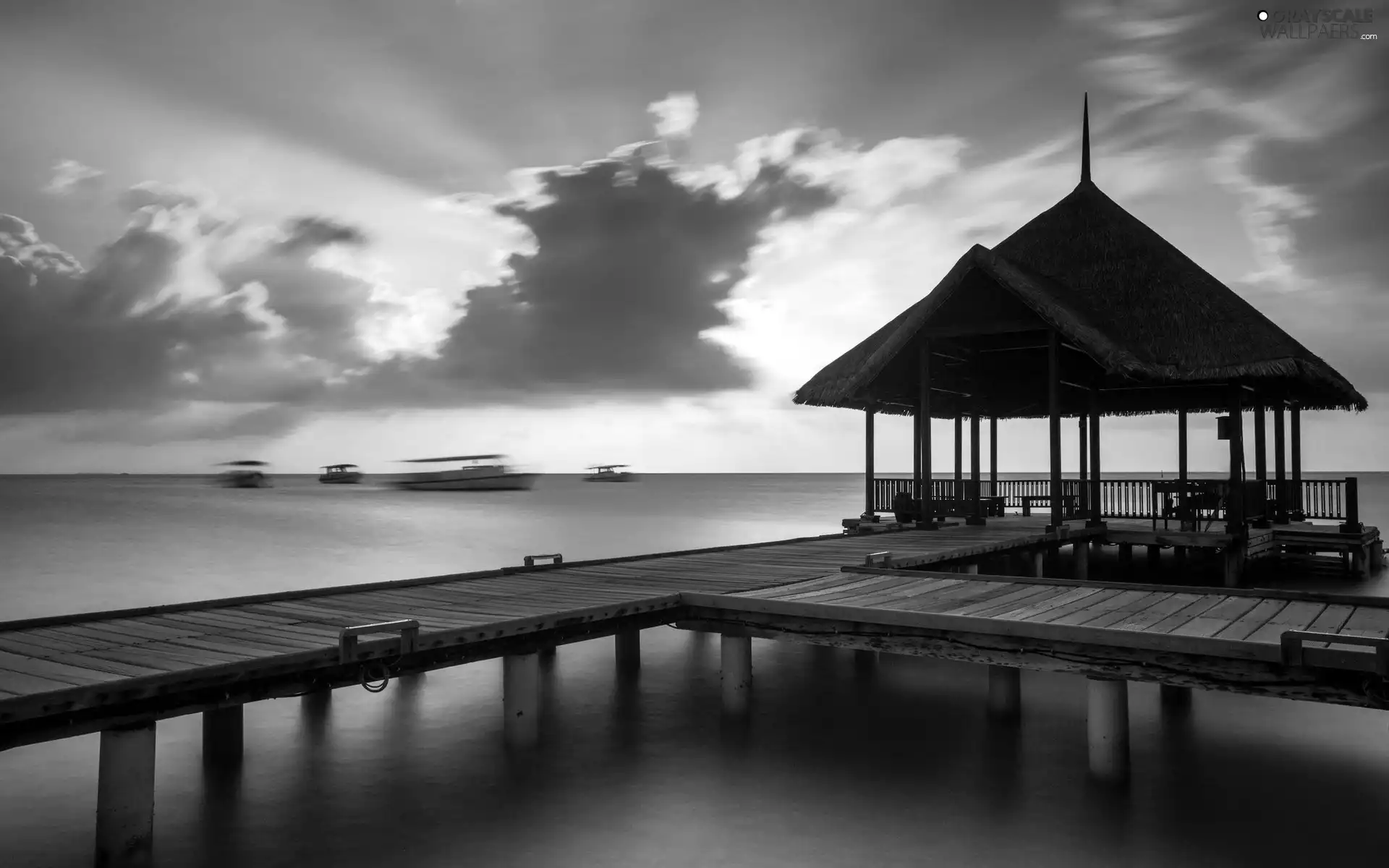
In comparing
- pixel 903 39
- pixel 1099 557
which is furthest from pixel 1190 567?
pixel 903 39

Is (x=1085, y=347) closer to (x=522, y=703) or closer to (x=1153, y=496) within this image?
(x=1153, y=496)

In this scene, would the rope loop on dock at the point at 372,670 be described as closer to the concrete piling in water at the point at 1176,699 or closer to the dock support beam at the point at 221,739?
the dock support beam at the point at 221,739

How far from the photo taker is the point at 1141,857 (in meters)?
5.31

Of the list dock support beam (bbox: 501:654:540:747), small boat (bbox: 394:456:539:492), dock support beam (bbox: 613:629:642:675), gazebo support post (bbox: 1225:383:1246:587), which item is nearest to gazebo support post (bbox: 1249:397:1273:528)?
gazebo support post (bbox: 1225:383:1246:587)

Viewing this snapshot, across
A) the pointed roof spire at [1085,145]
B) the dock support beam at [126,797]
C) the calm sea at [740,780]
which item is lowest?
the calm sea at [740,780]

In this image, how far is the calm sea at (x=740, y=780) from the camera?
542 centimetres

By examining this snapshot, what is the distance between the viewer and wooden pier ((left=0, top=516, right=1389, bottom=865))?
14.6 ft

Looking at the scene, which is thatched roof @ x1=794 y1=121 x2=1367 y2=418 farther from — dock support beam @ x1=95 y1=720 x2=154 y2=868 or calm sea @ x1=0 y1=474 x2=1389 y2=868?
dock support beam @ x1=95 y1=720 x2=154 y2=868

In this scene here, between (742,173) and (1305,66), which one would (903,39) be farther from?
(1305,66)

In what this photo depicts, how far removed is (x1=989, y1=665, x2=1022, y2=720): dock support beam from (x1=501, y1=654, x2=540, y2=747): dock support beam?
4116 mm

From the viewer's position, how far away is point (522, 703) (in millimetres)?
6801

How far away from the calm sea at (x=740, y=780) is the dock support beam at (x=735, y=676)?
0.27 meters

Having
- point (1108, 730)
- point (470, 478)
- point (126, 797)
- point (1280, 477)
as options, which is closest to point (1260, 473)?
point (1280, 477)

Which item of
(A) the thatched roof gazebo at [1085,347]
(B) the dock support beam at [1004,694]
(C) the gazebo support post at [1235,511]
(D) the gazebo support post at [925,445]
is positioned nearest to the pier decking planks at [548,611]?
(B) the dock support beam at [1004,694]
